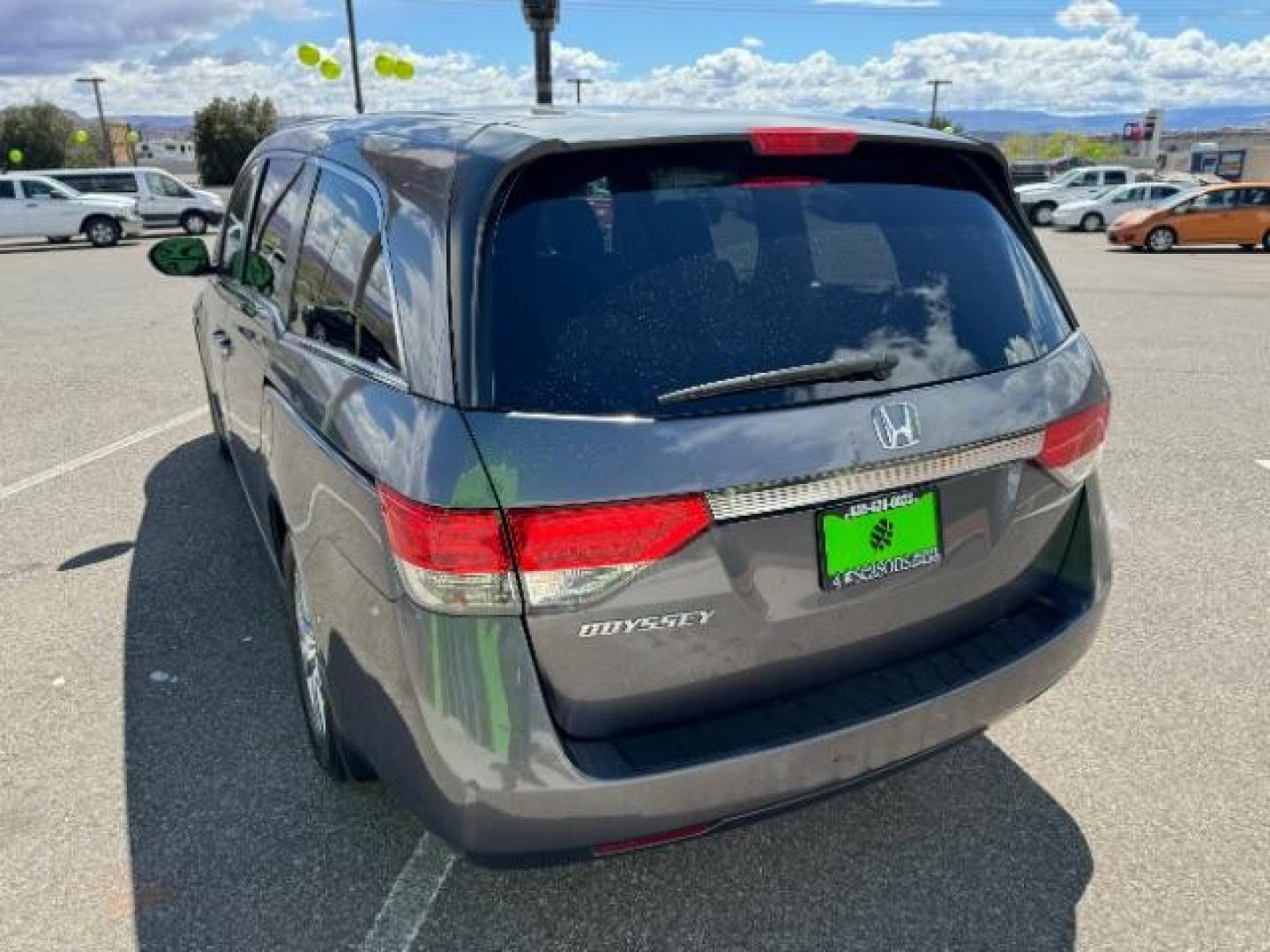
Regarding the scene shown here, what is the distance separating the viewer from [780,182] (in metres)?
2.15

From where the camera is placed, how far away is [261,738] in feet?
9.83

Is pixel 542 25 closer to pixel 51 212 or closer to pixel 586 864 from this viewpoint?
pixel 586 864

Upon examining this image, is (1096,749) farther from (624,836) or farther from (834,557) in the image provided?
(624,836)

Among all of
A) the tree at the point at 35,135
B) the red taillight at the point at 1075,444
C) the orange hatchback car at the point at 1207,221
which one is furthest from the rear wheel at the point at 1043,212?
the tree at the point at 35,135

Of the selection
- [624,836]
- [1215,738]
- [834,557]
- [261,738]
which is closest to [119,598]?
[261,738]

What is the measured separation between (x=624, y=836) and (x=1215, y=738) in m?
2.08

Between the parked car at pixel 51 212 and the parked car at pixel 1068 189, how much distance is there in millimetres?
25837

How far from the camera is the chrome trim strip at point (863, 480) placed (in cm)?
180

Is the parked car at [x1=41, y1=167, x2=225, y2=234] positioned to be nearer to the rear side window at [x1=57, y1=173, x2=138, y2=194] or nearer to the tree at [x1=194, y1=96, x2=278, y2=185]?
the rear side window at [x1=57, y1=173, x2=138, y2=194]

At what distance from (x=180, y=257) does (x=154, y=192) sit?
25.0m

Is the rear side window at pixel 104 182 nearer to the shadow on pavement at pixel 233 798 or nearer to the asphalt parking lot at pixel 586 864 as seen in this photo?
the asphalt parking lot at pixel 586 864

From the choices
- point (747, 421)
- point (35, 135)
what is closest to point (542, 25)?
point (747, 421)

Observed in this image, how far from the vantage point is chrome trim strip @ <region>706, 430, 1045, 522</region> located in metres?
1.80

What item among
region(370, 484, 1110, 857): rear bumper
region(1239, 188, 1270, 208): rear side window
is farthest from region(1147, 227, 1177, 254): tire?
region(370, 484, 1110, 857): rear bumper
